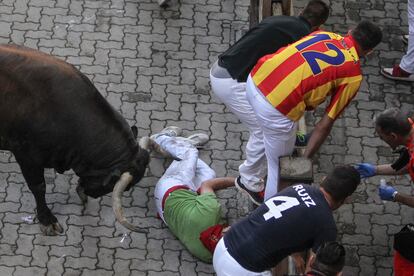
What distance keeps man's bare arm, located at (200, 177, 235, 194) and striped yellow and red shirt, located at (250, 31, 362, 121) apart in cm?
132

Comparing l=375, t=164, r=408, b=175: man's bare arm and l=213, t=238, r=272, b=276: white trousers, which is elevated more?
l=375, t=164, r=408, b=175: man's bare arm

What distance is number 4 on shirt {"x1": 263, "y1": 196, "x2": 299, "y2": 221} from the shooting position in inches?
231

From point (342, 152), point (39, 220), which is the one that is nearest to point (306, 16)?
point (342, 152)

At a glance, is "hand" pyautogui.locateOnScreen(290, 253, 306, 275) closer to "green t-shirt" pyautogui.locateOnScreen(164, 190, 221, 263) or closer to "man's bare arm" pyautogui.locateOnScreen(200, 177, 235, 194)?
"green t-shirt" pyautogui.locateOnScreen(164, 190, 221, 263)

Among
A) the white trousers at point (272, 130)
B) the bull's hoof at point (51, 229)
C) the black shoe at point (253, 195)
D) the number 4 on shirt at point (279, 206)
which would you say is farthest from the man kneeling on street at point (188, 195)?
the number 4 on shirt at point (279, 206)

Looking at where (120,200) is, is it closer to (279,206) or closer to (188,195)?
(188,195)

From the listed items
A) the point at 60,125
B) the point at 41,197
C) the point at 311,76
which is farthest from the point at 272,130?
the point at 41,197

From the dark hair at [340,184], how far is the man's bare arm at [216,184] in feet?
6.50

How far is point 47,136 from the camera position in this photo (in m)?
7.29

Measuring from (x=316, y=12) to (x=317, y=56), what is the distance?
85cm

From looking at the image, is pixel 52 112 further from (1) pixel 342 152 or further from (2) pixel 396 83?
(2) pixel 396 83

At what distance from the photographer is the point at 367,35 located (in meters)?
6.79

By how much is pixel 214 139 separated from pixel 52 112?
2.16m

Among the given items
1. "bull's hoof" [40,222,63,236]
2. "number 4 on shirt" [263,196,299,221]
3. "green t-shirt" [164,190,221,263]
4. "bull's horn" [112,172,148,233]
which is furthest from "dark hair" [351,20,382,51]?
"bull's hoof" [40,222,63,236]
